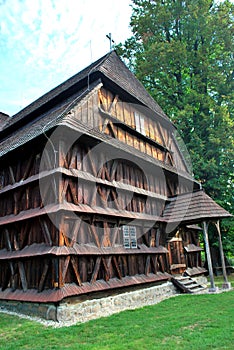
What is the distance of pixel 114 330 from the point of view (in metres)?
6.45

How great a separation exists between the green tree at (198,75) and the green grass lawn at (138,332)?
416 inches

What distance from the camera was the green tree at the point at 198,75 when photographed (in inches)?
718

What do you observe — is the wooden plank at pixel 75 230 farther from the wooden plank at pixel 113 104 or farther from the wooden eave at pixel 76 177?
the wooden plank at pixel 113 104

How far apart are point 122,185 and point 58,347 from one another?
6222 mm

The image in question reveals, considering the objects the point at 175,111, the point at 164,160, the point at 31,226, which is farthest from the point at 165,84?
the point at 31,226

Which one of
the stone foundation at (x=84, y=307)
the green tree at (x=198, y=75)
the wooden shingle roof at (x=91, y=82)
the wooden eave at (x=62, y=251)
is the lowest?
the stone foundation at (x=84, y=307)

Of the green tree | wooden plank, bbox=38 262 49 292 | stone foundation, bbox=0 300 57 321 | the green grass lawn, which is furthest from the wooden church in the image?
the green tree

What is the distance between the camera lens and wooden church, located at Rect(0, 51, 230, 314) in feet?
26.9

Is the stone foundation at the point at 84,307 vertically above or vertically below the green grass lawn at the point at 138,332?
above

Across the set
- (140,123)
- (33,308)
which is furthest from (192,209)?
(33,308)

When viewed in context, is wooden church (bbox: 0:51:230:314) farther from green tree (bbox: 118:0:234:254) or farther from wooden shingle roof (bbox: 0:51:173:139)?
green tree (bbox: 118:0:234:254)

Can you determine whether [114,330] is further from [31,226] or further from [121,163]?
[121,163]

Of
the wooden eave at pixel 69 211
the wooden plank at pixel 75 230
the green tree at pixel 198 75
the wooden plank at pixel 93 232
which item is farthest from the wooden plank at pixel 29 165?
the green tree at pixel 198 75

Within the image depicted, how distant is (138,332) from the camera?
6180 mm
